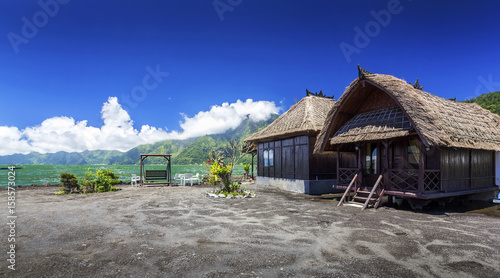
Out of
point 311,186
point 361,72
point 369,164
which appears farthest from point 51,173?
point 361,72

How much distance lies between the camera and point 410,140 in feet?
41.4

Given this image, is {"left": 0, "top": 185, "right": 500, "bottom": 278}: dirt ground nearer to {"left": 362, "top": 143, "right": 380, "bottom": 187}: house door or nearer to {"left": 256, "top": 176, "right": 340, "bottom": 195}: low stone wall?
{"left": 362, "top": 143, "right": 380, "bottom": 187}: house door

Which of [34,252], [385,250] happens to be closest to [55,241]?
[34,252]

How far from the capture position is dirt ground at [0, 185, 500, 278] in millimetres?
4953

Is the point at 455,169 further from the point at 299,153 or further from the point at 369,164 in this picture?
the point at 299,153

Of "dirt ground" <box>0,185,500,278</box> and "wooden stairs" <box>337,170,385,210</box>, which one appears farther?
"wooden stairs" <box>337,170,385,210</box>

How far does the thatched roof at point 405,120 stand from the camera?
10.3 metres

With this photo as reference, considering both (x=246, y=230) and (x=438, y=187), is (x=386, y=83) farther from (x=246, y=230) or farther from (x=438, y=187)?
(x=246, y=230)

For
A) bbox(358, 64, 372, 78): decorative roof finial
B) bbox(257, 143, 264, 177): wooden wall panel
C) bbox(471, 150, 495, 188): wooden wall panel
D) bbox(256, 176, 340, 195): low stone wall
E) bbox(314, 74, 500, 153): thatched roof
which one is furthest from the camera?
bbox(257, 143, 264, 177): wooden wall panel

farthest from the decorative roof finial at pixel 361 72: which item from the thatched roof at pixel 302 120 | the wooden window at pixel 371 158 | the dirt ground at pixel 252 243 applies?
the dirt ground at pixel 252 243

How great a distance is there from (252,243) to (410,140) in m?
9.61

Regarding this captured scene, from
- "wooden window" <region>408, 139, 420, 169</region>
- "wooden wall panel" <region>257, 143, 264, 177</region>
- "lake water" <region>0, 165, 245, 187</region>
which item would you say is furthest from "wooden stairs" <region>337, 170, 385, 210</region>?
"lake water" <region>0, 165, 245, 187</region>

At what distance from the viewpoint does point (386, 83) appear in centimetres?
1183

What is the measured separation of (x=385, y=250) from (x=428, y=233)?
233cm
